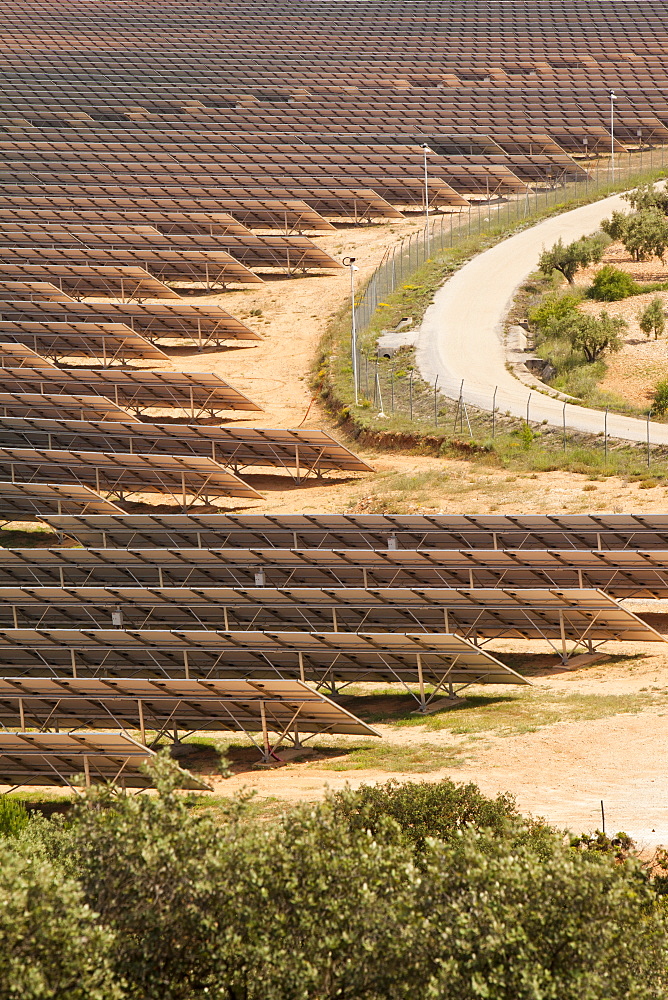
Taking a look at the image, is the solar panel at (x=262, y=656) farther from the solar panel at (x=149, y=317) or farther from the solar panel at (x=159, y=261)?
the solar panel at (x=159, y=261)

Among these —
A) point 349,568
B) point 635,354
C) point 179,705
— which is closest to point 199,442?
A: point 349,568

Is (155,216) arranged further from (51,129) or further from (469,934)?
(469,934)

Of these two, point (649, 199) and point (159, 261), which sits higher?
point (649, 199)

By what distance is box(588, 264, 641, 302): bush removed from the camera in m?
58.0

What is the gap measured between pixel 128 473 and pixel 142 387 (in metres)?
7.55

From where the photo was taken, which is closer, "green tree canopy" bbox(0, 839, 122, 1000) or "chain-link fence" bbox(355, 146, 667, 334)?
"green tree canopy" bbox(0, 839, 122, 1000)

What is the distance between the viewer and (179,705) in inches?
1003

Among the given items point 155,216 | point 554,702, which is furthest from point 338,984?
point 155,216

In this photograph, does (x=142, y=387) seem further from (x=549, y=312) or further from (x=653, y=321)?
(x=653, y=321)

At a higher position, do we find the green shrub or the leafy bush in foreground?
the leafy bush in foreground

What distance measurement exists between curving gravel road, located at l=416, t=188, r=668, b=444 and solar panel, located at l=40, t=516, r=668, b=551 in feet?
33.9

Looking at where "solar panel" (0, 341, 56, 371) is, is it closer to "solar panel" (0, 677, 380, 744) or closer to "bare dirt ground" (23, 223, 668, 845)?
"bare dirt ground" (23, 223, 668, 845)


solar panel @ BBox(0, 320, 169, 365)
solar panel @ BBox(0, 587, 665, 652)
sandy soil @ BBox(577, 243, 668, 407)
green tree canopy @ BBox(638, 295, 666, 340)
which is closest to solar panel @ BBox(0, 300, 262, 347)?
solar panel @ BBox(0, 320, 169, 365)

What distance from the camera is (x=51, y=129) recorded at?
303 feet
